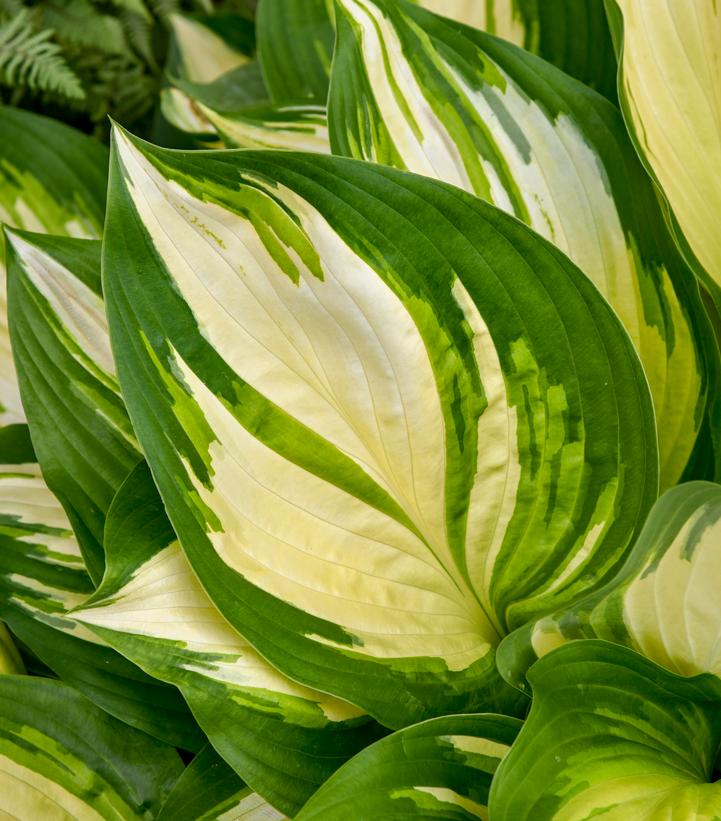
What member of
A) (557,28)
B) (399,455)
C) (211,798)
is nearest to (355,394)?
(399,455)

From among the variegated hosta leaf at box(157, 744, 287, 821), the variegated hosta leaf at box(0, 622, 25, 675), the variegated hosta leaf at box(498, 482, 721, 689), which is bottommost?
the variegated hosta leaf at box(157, 744, 287, 821)

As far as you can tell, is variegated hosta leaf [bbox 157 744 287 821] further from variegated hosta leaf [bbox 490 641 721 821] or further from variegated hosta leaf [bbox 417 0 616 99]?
variegated hosta leaf [bbox 417 0 616 99]

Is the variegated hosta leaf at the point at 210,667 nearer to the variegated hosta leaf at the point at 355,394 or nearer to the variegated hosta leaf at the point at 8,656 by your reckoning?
the variegated hosta leaf at the point at 355,394

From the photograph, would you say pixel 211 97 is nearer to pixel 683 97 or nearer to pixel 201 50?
pixel 201 50

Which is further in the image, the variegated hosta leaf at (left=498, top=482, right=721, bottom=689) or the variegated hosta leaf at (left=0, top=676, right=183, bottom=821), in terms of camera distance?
the variegated hosta leaf at (left=0, top=676, right=183, bottom=821)

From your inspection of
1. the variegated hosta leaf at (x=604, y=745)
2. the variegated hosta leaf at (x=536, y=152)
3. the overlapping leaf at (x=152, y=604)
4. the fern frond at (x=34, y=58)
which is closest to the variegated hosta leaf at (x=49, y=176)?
the fern frond at (x=34, y=58)

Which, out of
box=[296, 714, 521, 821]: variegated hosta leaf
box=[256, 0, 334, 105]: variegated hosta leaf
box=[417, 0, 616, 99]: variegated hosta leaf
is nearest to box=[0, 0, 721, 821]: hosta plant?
box=[296, 714, 521, 821]: variegated hosta leaf

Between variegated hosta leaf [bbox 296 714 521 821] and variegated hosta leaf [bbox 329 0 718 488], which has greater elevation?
variegated hosta leaf [bbox 329 0 718 488]
